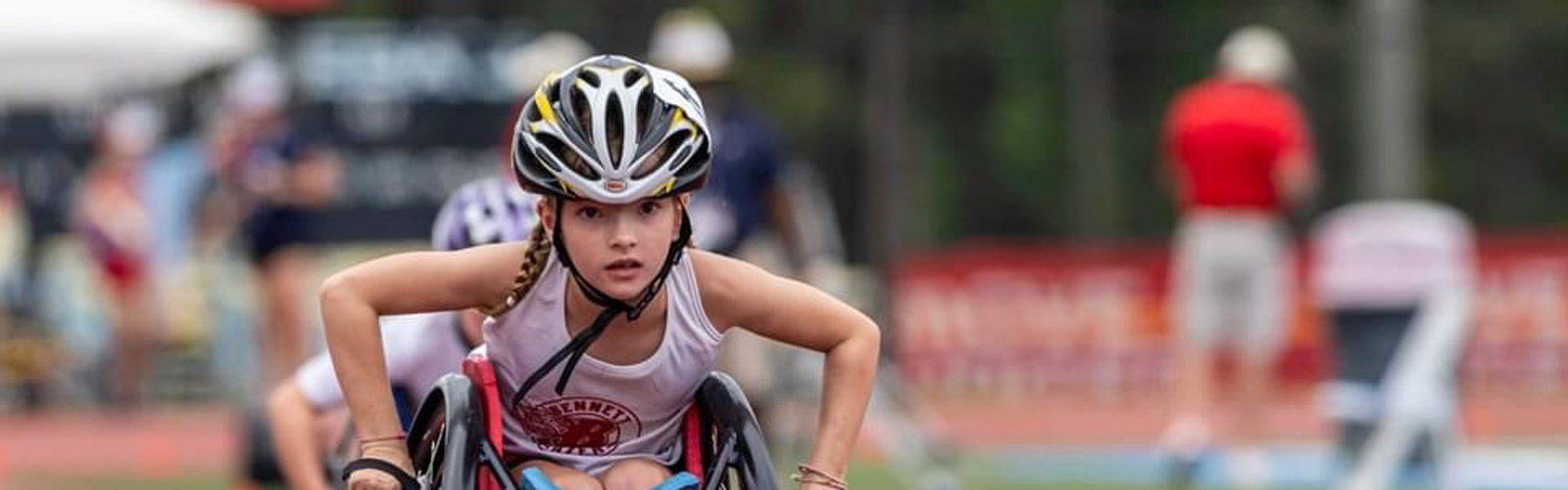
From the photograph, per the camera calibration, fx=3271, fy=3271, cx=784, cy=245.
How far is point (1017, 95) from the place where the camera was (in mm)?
25281

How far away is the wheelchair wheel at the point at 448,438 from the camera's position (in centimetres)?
518

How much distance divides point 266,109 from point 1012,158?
11903 millimetres

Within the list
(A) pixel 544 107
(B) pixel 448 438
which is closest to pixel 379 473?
(B) pixel 448 438

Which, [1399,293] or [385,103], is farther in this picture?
[385,103]

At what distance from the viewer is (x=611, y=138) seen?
5.16m

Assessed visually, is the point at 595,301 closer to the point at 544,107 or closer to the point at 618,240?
the point at 618,240

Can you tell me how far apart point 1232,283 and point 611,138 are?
8769mm

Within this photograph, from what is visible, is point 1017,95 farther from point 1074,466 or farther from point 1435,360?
point 1435,360

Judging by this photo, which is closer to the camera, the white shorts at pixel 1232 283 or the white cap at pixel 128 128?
the white shorts at pixel 1232 283

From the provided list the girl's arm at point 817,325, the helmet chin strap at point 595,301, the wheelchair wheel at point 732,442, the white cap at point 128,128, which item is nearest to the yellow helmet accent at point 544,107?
the helmet chin strap at point 595,301

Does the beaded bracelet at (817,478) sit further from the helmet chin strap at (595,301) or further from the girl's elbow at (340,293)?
the girl's elbow at (340,293)

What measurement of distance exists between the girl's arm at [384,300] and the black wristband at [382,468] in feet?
0.11

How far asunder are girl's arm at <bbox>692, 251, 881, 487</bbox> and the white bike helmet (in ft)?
0.77

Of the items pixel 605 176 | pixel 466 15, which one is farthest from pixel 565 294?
pixel 466 15
